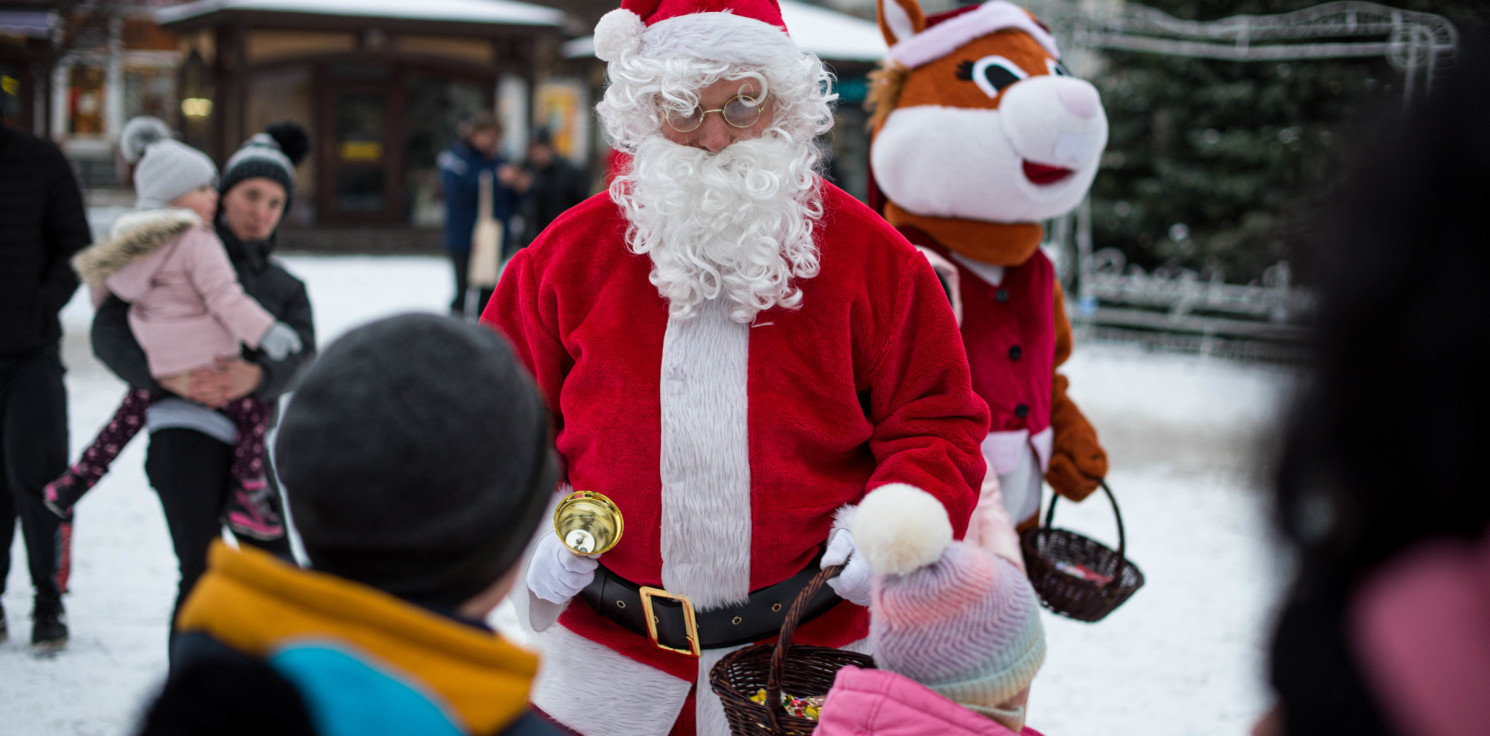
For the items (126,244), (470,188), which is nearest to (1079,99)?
(126,244)

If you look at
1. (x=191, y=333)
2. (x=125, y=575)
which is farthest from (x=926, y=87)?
(x=125, y=575)

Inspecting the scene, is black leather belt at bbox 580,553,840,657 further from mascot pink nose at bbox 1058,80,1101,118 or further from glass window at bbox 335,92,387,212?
glass window at bbox 335,92,387,212

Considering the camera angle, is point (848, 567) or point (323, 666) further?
point (848, 567)

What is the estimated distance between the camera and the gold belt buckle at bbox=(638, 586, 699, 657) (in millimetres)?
1955

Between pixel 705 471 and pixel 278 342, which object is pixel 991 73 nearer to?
pixel 705 471

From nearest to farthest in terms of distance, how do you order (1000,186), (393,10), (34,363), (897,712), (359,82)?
(897,712)
(1000,186)
(34,363)
(393,10)
(359,82)

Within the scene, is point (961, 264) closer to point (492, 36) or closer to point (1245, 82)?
point (1245, 82)

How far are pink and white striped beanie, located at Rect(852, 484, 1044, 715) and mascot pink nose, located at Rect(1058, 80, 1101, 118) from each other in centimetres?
177

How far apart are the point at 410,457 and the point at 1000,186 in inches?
88.0

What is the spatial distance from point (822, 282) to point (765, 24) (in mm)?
500

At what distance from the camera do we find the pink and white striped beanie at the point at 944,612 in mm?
1390

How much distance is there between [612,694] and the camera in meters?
2.02

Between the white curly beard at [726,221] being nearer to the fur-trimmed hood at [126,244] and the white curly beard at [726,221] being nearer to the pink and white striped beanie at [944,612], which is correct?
the pink and white striped beanie at [944,612]

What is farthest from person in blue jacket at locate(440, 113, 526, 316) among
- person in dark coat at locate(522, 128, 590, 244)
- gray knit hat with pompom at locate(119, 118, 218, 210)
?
gray knit hat with pompom at locate(119, 118, 218, 210)
